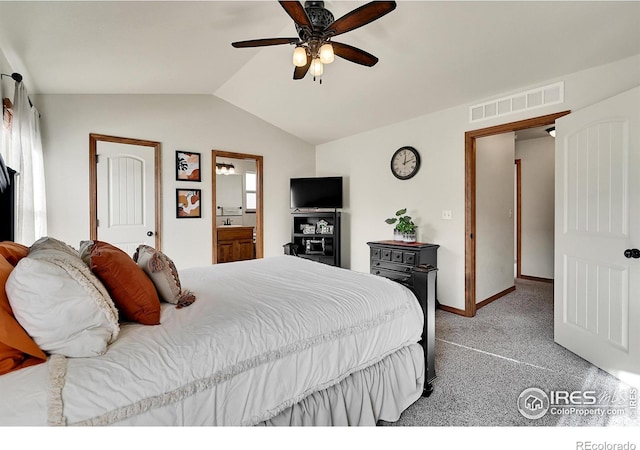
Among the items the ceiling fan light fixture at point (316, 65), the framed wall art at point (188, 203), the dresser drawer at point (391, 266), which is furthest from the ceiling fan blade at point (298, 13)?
the framed wall art at point (188, 203)

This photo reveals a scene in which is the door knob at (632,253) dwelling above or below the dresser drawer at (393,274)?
above

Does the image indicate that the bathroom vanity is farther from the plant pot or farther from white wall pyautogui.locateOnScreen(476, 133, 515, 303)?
white wall pyautogui.locateOnScreen(476, 133, 515, 303)

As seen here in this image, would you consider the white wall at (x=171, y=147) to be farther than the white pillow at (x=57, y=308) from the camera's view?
Yes

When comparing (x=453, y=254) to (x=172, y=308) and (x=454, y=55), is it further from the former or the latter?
(x=172, y=308)

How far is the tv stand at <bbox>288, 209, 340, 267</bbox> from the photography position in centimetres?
487

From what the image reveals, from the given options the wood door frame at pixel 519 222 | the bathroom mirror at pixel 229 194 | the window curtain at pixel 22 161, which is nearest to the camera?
the window curtain at pixel 22 161

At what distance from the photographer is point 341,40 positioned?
9.21 feet

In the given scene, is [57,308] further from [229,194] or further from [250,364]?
[229,194]

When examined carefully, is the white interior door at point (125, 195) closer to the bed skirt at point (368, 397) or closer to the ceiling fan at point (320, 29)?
the ceiling fan at point (320, 29)

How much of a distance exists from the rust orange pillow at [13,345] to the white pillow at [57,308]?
2 centimetres

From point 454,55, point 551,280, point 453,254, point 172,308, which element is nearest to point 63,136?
point 172,308

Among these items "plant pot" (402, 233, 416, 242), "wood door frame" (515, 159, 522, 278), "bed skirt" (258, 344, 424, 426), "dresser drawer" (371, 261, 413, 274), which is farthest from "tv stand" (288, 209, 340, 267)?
"wood door frame" (515, 159, 522, 278)

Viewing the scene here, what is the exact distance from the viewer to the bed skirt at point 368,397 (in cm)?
140
